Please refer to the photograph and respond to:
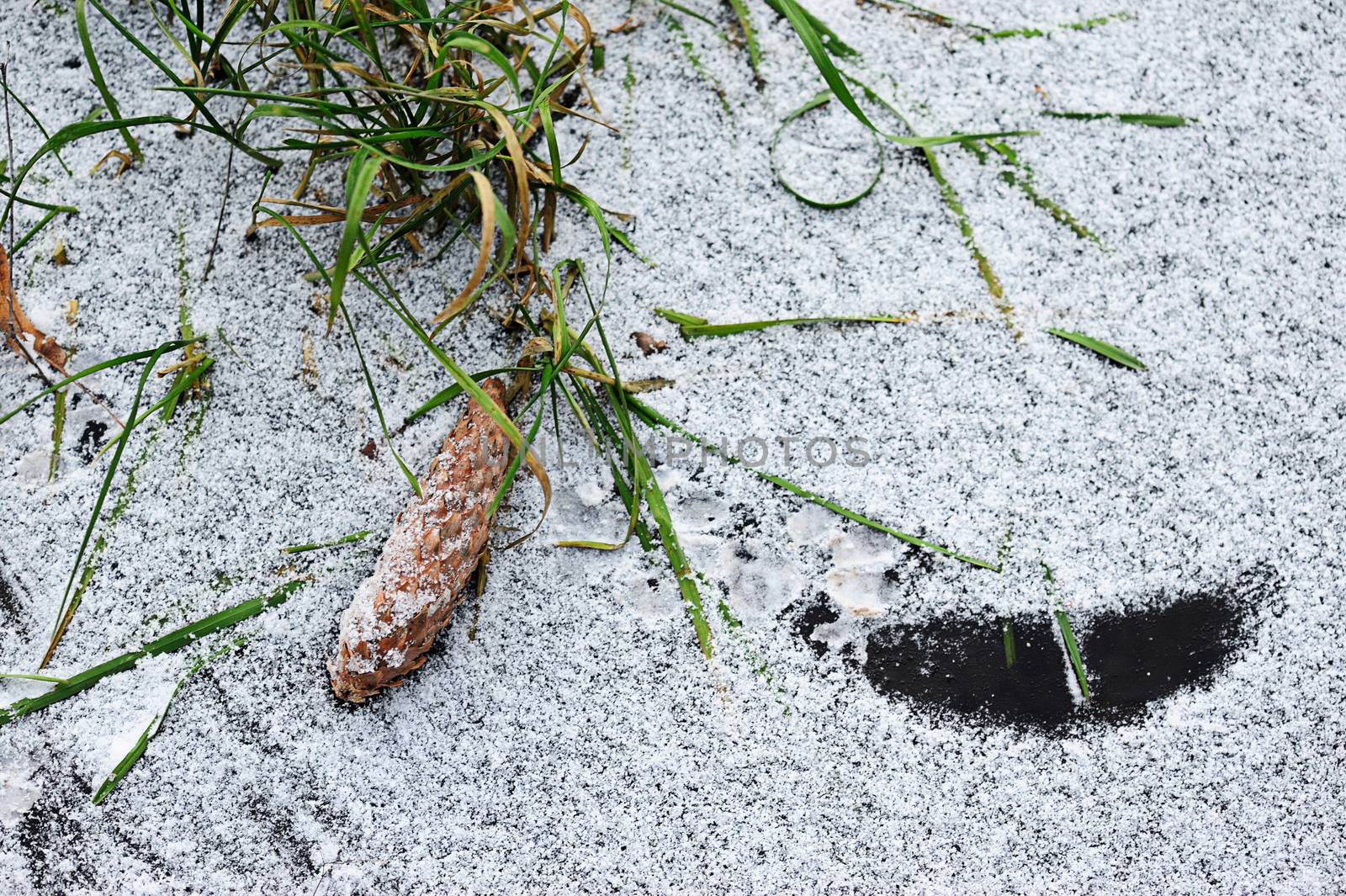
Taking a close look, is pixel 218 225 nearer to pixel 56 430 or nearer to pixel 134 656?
pixel 56 430

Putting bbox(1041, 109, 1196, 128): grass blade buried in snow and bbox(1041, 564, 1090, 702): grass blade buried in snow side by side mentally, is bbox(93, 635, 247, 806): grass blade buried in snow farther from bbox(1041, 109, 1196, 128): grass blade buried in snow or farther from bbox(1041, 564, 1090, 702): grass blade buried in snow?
bbox(1041, 109, 1196, 128): grass blade buried in snow

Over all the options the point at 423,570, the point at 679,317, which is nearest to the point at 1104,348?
the point at 679,317

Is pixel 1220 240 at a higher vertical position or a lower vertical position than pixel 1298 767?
higher

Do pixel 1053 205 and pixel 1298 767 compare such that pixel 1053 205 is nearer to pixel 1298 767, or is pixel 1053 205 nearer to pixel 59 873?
pixel 1298 767

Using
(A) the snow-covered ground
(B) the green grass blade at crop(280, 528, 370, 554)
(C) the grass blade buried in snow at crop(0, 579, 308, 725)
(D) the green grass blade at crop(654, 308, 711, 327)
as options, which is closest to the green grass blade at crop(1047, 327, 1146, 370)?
(A) the snow-covered ground

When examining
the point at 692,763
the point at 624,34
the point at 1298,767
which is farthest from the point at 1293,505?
the point at 624,34
